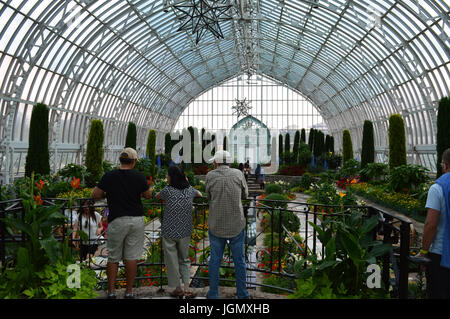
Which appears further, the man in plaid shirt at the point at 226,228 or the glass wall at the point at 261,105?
the glass wall at the point at 261,105

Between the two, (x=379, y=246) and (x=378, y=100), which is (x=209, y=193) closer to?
(x=379, y=246)

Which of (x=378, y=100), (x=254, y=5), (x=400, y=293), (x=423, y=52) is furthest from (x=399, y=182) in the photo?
(x=378, y=100)

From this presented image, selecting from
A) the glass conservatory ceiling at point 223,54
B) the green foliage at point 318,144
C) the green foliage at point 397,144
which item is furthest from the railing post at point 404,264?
the green foliage at point 318,144

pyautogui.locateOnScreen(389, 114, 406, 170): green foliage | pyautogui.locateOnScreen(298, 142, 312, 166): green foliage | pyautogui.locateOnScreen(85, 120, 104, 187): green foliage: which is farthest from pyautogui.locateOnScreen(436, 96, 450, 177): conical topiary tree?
pyautogui.locateOnScreen(298, 142, 312, 166): green foliage

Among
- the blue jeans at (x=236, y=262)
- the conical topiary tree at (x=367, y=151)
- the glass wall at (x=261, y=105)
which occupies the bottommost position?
the blue jeans at (x=236, y=262)

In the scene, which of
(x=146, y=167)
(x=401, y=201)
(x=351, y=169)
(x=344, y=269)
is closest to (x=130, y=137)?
(x=146, y=167)

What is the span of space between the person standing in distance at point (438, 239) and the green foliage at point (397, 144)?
36.9ft

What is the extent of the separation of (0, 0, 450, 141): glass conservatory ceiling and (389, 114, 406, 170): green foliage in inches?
93.2

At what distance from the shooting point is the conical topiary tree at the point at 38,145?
12141mm

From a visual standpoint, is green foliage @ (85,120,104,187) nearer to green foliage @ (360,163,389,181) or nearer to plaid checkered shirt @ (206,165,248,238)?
green foliage @ (360,163,389,181)

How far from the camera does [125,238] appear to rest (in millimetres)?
3475

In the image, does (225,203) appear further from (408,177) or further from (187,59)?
(187,59)

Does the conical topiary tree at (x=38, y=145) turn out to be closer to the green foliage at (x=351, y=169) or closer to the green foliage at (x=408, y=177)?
the green foliage at (x=408, y=177)

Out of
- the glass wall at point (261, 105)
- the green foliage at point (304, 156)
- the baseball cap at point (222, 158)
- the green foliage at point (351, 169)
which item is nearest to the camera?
the baseball cap at point (222, 158)
